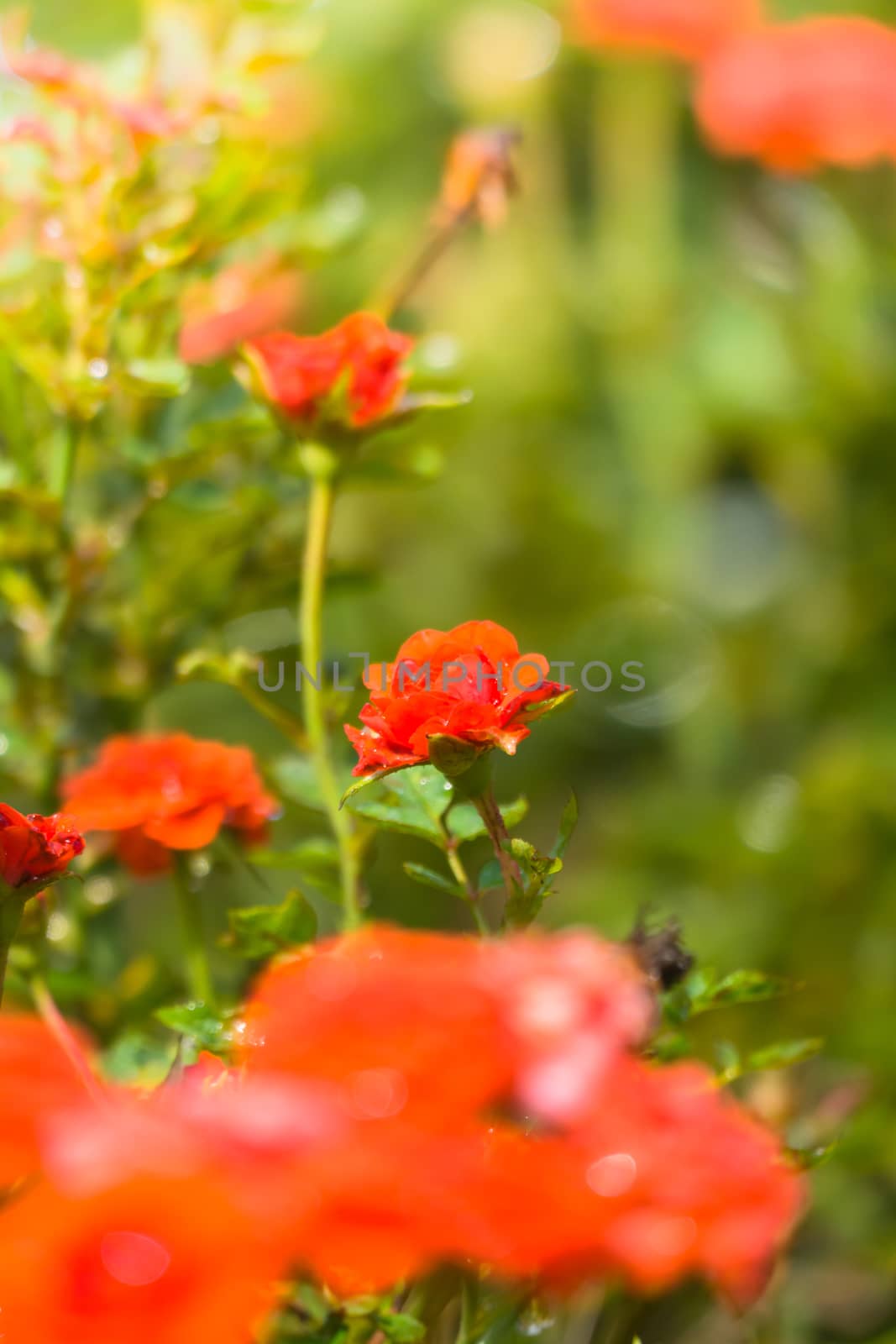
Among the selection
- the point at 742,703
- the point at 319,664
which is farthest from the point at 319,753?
the point at 742,703

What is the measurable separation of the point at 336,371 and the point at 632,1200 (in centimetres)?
21

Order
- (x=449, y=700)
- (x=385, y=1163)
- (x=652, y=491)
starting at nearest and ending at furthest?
(x=385, y=1163), (x=449, y=700), (x=652, y=491)

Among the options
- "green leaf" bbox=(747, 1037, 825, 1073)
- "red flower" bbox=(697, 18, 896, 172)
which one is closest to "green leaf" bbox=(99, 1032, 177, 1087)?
"green leaf" bbox=(747, 1037, 825, 1073)

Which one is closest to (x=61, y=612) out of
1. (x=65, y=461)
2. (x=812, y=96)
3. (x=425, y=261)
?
(x=65, y=461)

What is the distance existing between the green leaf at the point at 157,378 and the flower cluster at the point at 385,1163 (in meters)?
0.21

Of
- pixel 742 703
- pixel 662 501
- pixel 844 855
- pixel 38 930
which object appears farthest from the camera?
pixel 662 501

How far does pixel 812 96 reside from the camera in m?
0.96

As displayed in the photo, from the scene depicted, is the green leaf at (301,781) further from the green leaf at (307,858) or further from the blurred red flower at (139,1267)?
the blurred red flower at (139,1267)

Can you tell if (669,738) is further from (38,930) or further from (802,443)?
(38,930)

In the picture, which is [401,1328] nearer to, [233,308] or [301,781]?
[301,781]

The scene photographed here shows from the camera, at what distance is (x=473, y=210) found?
1.40 feet

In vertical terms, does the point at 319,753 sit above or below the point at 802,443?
below

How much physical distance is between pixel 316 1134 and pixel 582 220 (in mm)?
1323

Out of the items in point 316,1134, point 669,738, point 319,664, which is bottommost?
point 316,1134
